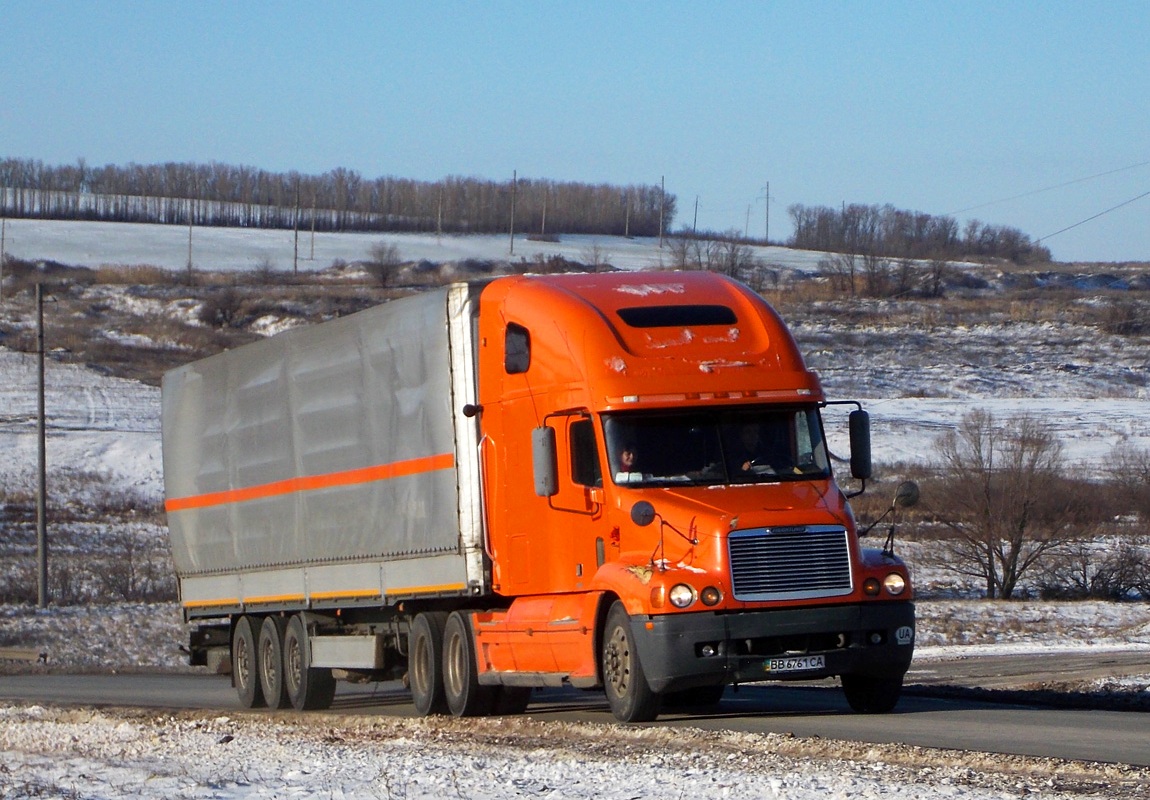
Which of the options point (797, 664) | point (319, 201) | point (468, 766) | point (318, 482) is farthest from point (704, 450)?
point (319, 201)

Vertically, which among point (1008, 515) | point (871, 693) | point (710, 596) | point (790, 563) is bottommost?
point (1008, 515)

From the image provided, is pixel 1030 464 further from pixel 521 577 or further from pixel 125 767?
pixel 125 767

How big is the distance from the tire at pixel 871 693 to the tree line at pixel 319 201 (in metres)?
105

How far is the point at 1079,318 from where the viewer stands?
8731 cm

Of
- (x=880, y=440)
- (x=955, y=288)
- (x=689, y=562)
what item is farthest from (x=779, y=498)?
(x=955, y=288)

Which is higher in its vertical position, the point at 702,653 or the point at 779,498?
the point at 779,498

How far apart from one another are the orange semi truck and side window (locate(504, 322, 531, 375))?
21 millimetres

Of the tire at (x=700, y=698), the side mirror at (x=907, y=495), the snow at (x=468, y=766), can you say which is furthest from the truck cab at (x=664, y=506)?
the tire at (x=700, y=698)

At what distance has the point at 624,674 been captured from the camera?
13141 millimetres

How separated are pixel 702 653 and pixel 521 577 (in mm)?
2478

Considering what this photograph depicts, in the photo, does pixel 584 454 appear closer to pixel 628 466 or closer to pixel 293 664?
pixel 628 466

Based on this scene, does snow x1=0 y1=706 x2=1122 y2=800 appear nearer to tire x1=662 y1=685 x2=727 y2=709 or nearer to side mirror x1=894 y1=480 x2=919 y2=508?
tire x1=662 y1=685 x2=727 y2=709

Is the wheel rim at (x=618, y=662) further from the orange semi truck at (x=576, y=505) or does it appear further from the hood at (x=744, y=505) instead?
the hood at (x=744, y=505)

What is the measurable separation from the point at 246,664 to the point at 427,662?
5.20 metres
